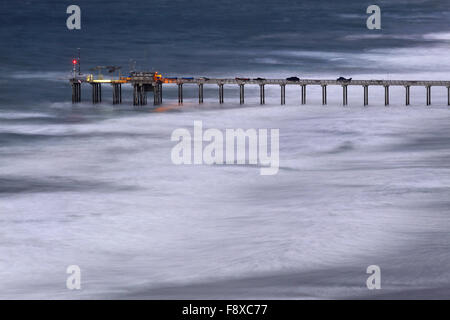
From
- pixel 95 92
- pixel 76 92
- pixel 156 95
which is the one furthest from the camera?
pixel 95 92

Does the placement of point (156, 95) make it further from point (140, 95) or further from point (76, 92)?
point (76, 92)

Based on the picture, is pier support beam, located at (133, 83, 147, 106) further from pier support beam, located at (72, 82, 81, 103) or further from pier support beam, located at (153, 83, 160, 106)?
pier support beam, located at (72, 82, 81, 103)

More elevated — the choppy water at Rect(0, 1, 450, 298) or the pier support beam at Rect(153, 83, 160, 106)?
the pier support beam at Rect(153, 83, 160, 106)

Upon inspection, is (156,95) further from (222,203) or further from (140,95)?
(222,203)

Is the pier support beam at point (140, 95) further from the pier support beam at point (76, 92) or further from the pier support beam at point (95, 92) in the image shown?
the pier support beam at point (76, 92)

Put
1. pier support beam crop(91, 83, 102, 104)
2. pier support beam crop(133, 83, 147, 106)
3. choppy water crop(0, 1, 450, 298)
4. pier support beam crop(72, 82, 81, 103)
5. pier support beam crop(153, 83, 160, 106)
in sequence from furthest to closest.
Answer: pier support beam crop(91, 83, 102, 104)
pier support beam crop(72, 82, 81, 103)
pier support beam crop(133, 83, 147, 106)
pier support beam crop(153, 83, 160, 106)
choppy water crop(0, 1, 450, 298)

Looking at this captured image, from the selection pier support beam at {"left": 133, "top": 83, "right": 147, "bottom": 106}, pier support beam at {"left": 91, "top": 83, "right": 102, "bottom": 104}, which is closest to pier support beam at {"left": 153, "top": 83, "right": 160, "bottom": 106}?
pier support beam at {"left": 133, "top": 83, "right": 147, "bottom": 106}

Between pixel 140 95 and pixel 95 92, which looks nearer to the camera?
pixel 140 95

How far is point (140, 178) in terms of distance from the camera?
132 ft

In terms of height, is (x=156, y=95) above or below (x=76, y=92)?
below

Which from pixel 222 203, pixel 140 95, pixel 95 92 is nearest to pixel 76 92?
pixel 95 92

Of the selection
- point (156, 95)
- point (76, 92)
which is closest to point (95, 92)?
point (76, 92)

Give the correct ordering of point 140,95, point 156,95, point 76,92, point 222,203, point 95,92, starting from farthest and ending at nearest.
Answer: point 95,92 < point 76,92 < point 156,95 < point 140,95 < point 222,203
